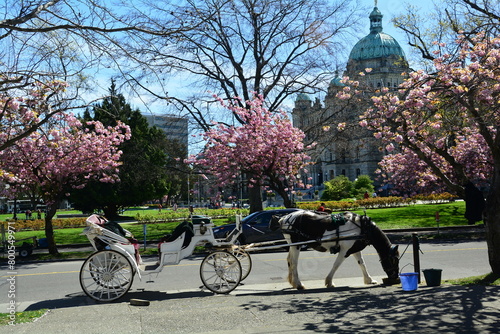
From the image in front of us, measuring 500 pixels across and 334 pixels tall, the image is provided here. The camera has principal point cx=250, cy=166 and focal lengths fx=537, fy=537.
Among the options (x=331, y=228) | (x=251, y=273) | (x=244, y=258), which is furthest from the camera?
(x=251, y=273)

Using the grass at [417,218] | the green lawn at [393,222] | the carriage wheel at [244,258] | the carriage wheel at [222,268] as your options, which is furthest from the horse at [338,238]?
the grass at [417,218]

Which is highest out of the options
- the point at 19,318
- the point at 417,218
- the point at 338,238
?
the point at 338,238

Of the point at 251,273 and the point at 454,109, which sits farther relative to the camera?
the point at 454,109

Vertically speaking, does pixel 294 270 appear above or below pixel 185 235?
below

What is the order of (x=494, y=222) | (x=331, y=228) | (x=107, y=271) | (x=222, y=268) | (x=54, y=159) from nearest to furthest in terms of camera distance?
(x=107, y=271), (x=222, y=268), (x=494, y=222), (x=331, y=228), (x=54, y=159)

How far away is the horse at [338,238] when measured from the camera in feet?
35.7

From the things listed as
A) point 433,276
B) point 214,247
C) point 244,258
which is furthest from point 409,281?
point 214,247

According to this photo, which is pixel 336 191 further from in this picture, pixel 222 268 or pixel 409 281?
pixel 409 281

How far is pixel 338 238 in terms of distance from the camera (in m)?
10.9

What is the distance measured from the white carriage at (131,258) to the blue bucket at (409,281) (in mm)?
3045

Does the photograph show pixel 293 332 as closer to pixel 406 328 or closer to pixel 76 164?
pixel 406 328

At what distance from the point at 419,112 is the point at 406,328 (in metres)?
9.62

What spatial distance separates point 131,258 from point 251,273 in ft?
15.0

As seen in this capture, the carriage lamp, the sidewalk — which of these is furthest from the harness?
the carriage lamp
